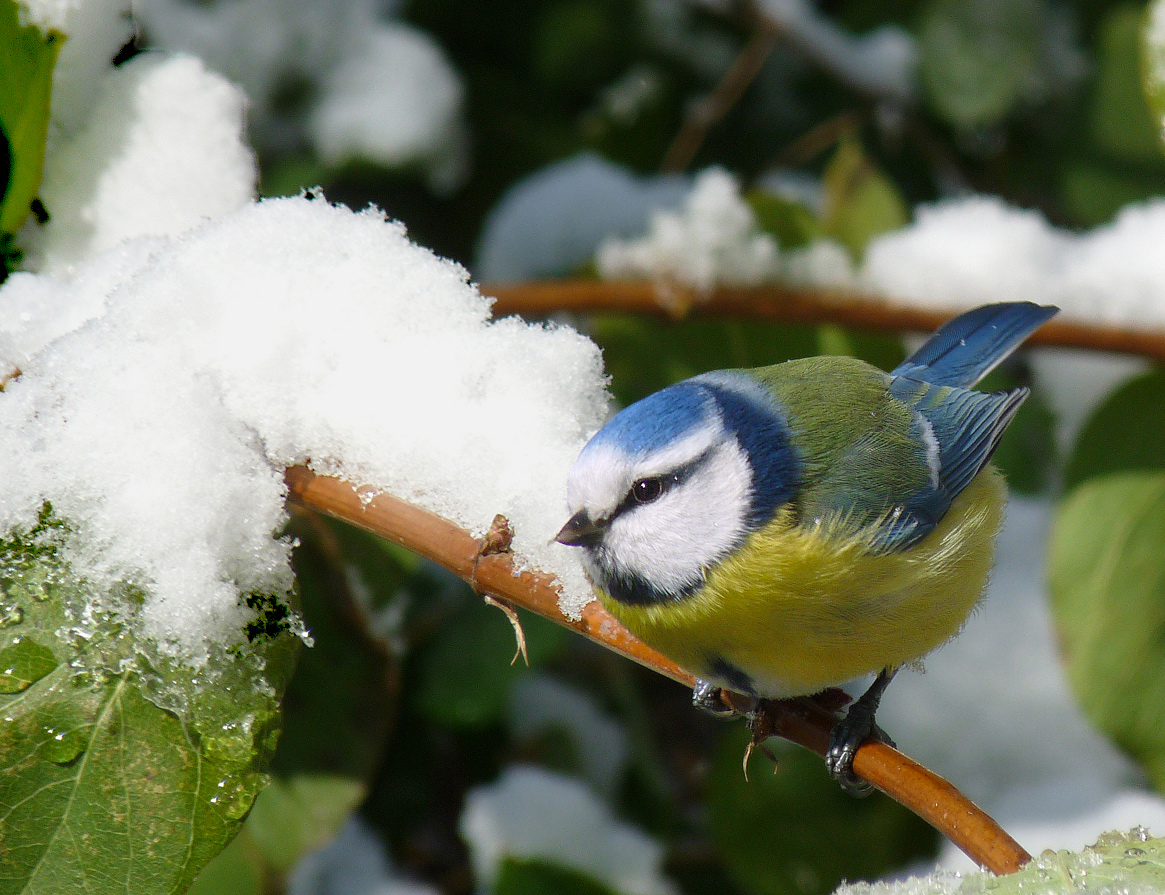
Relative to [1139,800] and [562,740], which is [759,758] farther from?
[1139,800]

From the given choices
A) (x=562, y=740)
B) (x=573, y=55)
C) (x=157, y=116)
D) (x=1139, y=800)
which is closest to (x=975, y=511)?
(x=1139, y=800)

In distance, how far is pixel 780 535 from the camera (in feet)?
3.75

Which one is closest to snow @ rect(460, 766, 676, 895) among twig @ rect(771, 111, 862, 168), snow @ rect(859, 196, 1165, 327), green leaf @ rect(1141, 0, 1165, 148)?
snow @ rect(859, 196, 1165, 327)

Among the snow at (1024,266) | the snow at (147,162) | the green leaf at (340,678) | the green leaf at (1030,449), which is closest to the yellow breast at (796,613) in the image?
the green leaf at (340,678)

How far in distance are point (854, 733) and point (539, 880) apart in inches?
20.7

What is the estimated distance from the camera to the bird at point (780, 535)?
1101mm

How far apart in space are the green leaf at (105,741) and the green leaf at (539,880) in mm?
774

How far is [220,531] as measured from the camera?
2.70 feet

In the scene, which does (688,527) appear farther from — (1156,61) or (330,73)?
(330,73)

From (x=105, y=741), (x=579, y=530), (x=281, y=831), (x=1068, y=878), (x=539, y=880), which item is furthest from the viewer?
(x=539, y=880)

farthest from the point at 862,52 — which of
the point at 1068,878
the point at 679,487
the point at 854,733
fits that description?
the point at 1068,878

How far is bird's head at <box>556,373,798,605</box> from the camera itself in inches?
42.5

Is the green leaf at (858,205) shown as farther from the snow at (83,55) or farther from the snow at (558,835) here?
the snow at (83,55)

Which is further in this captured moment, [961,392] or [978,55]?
[978,55]
